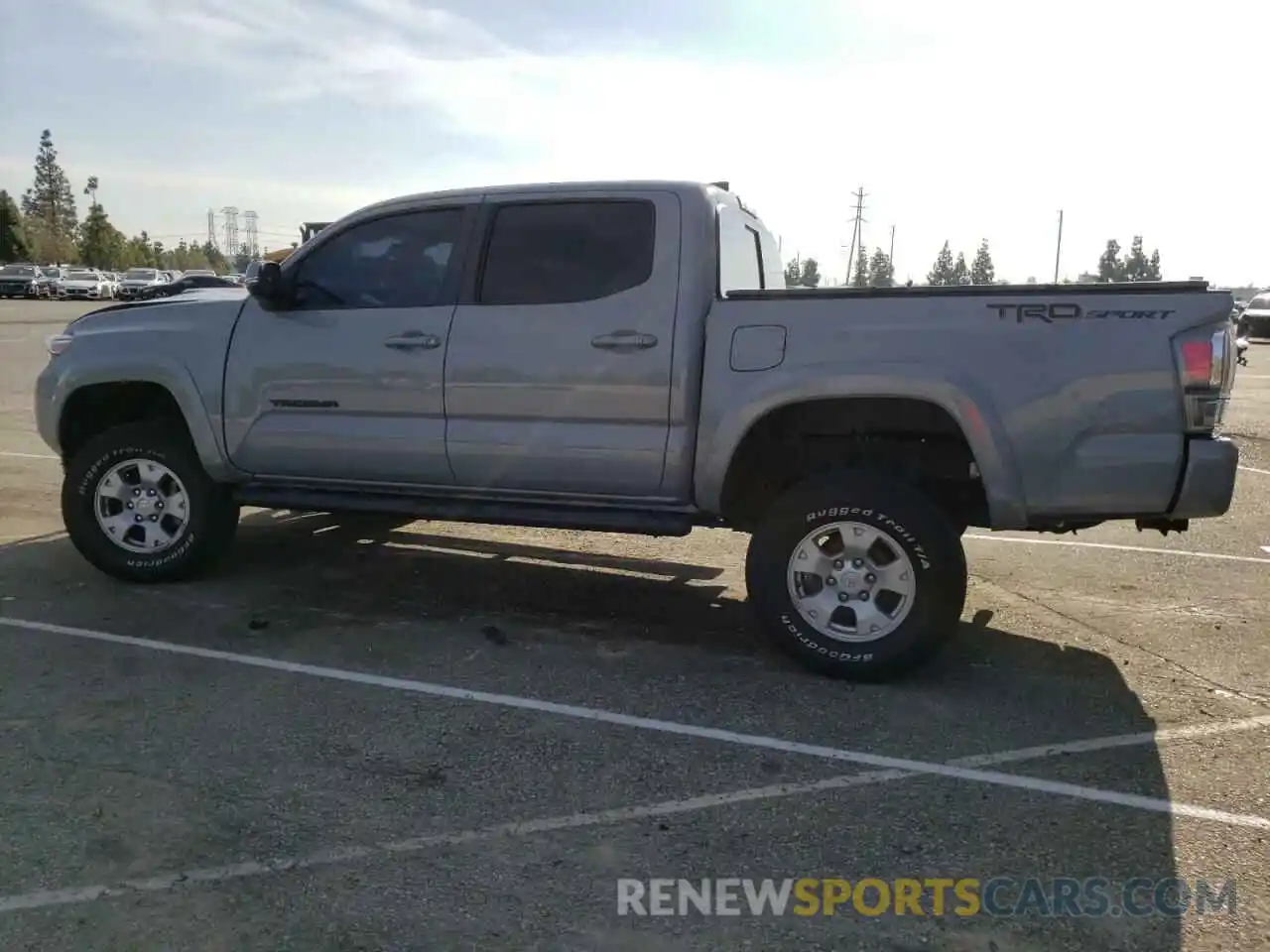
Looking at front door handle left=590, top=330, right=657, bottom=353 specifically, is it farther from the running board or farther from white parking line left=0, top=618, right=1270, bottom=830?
white parking line left=0, top=618, right=1270, bottom=830

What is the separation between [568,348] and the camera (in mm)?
4781

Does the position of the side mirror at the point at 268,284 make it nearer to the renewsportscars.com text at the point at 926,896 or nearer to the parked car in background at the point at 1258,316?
the renewsportscars.com text at the point at 926,896

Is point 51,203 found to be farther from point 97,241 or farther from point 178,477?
point 178,477

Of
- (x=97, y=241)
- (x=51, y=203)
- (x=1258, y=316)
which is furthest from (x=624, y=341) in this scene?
(x=51, y=203)

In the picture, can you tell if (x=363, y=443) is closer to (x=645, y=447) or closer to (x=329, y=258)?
(x=329, y=258)

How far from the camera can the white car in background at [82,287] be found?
48.8 m

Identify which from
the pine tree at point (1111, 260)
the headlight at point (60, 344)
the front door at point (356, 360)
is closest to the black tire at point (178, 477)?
the front door at point (356, 360)

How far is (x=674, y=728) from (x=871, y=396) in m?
1.57

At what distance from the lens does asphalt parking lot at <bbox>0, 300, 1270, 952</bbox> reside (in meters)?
2.77

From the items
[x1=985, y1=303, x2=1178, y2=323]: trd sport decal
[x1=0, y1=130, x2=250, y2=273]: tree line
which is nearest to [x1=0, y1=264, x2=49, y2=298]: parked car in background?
[x1=0, y1=130, x2=250, y2=273]: tree line

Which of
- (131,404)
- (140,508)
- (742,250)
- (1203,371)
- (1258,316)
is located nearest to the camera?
(1203,371)

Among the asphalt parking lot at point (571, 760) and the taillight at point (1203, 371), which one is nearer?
the asphalt parking lot at point (571, 760)

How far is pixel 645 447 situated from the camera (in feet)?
15.5

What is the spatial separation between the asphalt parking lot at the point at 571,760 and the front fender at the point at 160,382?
783 mm
